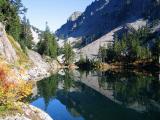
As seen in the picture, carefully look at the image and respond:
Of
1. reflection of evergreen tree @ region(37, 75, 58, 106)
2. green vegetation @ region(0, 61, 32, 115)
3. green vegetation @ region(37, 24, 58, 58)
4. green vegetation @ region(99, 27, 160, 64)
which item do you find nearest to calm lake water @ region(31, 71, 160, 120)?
reflection of evergreen tree @ region(37, 75, 58, 106)

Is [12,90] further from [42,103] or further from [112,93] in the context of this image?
[112,93]

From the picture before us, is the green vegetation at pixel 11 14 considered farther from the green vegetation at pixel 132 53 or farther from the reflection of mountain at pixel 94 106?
the green vegetation at pixel 132 53

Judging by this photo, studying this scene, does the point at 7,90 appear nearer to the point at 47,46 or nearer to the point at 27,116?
the point at 27,116

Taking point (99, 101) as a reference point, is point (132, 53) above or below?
above

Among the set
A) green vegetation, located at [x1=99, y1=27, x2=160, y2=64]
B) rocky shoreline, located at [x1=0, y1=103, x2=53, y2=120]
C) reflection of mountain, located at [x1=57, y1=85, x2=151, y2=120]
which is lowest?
reflection of mountain, located at [x1=57, y1=85, x2=151, y2=120]

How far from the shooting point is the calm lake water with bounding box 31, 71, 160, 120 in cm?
5825

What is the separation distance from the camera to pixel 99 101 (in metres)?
74.2

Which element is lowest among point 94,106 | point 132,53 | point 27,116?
point 94,106

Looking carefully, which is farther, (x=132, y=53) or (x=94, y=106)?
(x=132, y=53)

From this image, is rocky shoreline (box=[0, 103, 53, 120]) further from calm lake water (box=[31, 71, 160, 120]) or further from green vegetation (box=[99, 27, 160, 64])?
green vegetation (box=[99, 27, 160, 64])

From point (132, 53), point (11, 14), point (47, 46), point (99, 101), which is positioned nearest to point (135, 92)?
point (99, 101)

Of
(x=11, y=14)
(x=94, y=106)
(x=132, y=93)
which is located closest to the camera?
(x=94, y=106)

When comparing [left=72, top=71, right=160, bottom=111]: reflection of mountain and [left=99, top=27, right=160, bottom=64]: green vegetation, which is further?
[left=99, top=27, right=160, bottom=64]: green vegetation

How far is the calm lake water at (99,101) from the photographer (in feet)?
191
